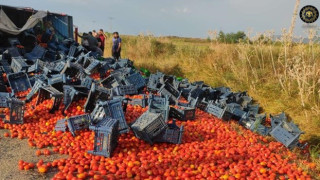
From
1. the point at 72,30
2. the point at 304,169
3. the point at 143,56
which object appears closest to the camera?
the point at 304,169

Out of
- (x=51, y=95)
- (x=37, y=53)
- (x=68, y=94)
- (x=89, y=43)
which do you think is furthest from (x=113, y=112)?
(x=89, y=43)

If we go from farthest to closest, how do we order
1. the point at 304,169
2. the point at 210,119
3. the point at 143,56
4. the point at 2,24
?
the point at 143,56 < the point at 2,24 < the point at 210,119 < the point at 304,169

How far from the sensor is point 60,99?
20.4ft

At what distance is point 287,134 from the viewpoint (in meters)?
6.06

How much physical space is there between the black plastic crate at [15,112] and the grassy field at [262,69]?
6887mm

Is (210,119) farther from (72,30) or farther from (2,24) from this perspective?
(72,30)

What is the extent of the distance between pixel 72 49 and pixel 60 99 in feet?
20.7

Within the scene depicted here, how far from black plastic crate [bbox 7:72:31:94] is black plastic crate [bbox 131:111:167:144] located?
4.24 metres

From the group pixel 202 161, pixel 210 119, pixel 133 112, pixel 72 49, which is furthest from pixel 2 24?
pixel 202 161

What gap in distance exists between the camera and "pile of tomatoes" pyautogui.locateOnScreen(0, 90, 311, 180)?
13.5 feet

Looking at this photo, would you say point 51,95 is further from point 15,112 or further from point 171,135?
point 171,135

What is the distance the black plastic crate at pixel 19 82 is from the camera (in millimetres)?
7527

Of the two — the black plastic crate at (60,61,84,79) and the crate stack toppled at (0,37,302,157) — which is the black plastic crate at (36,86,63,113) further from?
the black plastic crate at (60,61,84,79)

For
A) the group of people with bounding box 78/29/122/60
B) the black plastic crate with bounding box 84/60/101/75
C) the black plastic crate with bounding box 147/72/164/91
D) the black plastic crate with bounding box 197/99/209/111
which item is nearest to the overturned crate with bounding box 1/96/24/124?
the black plastic crate with bounding box 84/60/101/75
